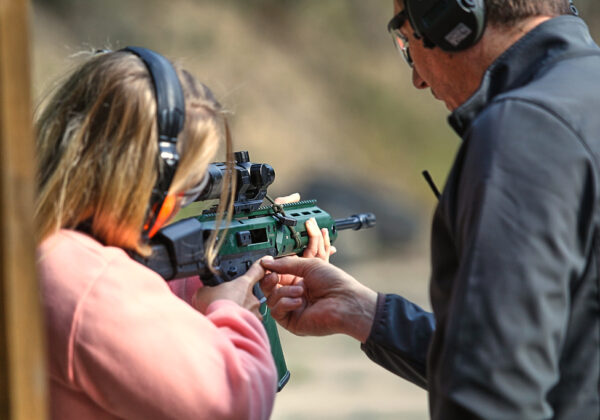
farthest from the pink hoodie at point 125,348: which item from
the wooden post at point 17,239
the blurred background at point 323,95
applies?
the blurred background at point 323,95

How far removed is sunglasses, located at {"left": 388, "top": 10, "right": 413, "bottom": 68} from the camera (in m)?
1.98

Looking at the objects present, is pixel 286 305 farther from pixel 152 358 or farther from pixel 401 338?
pixel 152 358

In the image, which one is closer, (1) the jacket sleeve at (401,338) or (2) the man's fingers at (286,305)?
(1) the jacket sleeve at (401,338)

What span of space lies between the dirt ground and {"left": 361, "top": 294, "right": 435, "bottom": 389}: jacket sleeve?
402 centimetres

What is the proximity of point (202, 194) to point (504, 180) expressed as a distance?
0.97 meters

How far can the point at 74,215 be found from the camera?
1.52 m

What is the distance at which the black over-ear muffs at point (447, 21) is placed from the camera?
1.73 m

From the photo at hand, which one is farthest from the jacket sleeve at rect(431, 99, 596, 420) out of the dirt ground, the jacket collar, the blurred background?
the blurred background

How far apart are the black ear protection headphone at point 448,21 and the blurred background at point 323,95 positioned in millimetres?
7122

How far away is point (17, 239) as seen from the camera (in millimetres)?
921

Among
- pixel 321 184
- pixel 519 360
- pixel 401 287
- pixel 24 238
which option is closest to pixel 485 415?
pixel 519 360

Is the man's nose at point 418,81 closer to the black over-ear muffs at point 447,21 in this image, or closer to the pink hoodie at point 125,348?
the black over-ear muffs at point 447,21

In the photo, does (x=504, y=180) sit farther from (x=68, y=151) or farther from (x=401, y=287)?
(x=401, y=287)

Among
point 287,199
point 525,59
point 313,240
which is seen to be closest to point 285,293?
point 313,240
